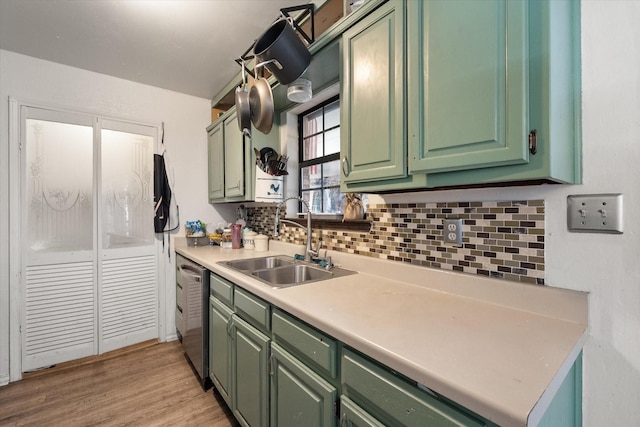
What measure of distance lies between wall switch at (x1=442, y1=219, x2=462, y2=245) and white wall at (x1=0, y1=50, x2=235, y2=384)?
250cm

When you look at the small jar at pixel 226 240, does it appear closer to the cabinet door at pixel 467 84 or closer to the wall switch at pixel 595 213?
the cabinet door at pixel 467 84

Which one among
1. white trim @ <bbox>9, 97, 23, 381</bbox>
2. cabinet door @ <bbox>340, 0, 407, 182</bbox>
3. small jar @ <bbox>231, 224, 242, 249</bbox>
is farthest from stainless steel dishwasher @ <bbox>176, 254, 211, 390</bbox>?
cabinet door @ <bbox>340, 0, 407, 182</bbox>

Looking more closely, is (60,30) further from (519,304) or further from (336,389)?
(519,304)

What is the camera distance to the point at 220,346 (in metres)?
1.77

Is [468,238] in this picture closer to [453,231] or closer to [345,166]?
[453,231]

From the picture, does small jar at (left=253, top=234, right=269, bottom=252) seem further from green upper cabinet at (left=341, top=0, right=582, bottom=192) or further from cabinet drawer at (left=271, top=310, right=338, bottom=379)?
green upper cabinet at (left=341, top=0, right=582, bottom=192)

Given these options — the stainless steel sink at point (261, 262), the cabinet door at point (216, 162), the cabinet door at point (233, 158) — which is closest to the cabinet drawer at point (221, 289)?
the stainless steel sink at point (261, 262)

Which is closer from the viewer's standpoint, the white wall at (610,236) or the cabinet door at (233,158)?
the white wall at (610,236)

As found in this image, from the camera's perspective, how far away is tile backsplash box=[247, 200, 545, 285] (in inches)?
39.9

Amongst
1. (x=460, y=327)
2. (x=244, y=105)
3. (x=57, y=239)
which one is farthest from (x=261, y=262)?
(x=57, y=239)

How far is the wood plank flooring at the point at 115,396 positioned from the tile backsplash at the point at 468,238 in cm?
140

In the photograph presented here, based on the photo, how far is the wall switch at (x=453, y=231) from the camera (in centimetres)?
120

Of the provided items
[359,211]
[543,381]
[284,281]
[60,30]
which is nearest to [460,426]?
[543,381]

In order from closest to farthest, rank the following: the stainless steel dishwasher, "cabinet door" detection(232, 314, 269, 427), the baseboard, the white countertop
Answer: the white countertop
"cabinet door" detection(232, 314, 269, 427)
the stainless steel dishwasher
the baseboard
